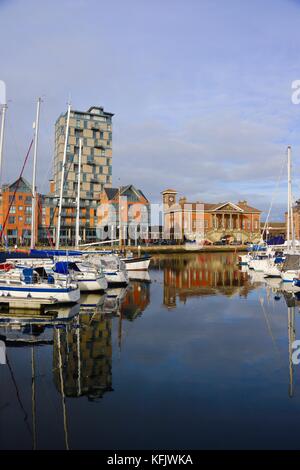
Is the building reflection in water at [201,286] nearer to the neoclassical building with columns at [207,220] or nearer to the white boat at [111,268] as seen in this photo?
the white boat at [111,268]

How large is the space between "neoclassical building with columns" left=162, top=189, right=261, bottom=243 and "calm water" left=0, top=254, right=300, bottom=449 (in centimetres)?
8471

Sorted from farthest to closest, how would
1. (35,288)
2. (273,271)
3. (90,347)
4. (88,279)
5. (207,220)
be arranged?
(207,220) < (273,271) < (88,279) < (35,288) < (90,347)

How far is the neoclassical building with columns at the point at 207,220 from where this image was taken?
4163 inches

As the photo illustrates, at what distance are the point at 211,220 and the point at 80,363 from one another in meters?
99.0

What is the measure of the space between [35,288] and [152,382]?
12.0 m

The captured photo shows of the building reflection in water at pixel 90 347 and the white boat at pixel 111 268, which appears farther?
the white boat at pixel 111 268

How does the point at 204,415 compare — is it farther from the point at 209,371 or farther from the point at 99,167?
the point at 99,167

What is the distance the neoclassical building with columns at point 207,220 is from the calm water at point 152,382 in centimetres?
8471

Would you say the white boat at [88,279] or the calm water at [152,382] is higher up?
the white boat at [88,279]

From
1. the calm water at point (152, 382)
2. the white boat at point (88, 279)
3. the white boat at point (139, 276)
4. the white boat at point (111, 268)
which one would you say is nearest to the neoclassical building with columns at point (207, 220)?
the white boat at point (139, 276)

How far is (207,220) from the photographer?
357 feet

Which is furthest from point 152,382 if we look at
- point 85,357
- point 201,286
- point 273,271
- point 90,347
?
point 273,271

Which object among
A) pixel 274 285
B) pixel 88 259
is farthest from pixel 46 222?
pixel 274 285

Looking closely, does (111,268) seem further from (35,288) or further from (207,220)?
(207,220)
